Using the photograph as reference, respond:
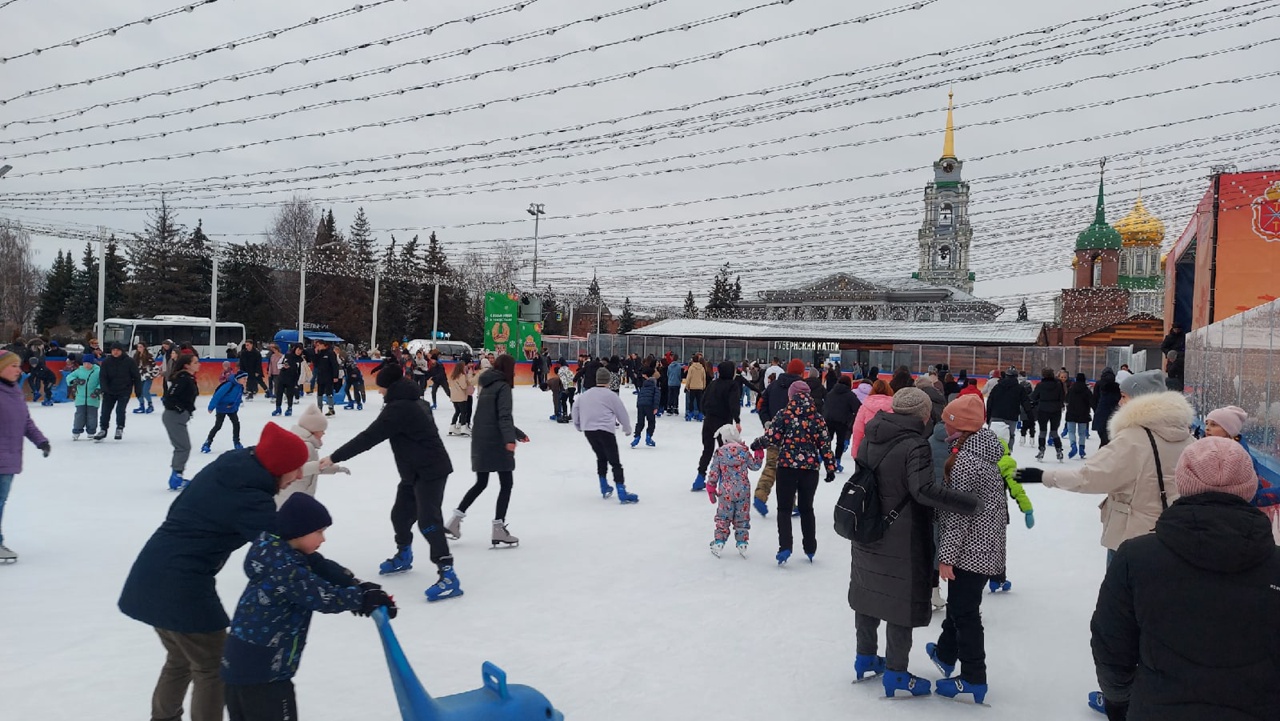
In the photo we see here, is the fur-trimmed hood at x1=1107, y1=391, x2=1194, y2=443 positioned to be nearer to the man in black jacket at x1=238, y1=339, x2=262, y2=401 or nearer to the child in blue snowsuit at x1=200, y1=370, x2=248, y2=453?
the child in blue snowsuit at x1=200, y1=370, x2=248, y2=453

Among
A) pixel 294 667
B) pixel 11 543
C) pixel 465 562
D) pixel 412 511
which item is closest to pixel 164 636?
pixel 294 667

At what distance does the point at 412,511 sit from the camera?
6.18 m

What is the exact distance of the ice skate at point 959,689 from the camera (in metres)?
4.09

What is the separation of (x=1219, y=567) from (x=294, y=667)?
2.69 m

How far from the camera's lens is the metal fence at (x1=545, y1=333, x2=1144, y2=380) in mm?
30641

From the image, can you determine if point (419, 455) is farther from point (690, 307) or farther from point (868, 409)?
point (690, 307)

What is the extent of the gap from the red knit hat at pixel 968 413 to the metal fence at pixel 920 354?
67.7 feet

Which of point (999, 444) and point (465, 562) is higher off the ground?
point (999, 444)

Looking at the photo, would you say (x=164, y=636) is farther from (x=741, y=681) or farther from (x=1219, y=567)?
(x=1219, y=567)

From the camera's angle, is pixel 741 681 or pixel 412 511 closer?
pixel 741 681

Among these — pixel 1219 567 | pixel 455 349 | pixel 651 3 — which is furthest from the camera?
pixel 455 349

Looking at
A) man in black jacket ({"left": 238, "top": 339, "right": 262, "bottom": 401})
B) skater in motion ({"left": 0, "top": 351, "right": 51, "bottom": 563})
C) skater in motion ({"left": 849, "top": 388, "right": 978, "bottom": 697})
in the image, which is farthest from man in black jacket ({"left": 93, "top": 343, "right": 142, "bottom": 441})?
skater in motion ({"left": 849, "top": 388, "right": 978, "bottom": 697})

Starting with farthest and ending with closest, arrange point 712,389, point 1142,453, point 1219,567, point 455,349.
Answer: point 455,349, point 712,389, point 1142,453, point 1219,567

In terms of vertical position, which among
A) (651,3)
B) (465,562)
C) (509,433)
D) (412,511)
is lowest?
(465,562)
